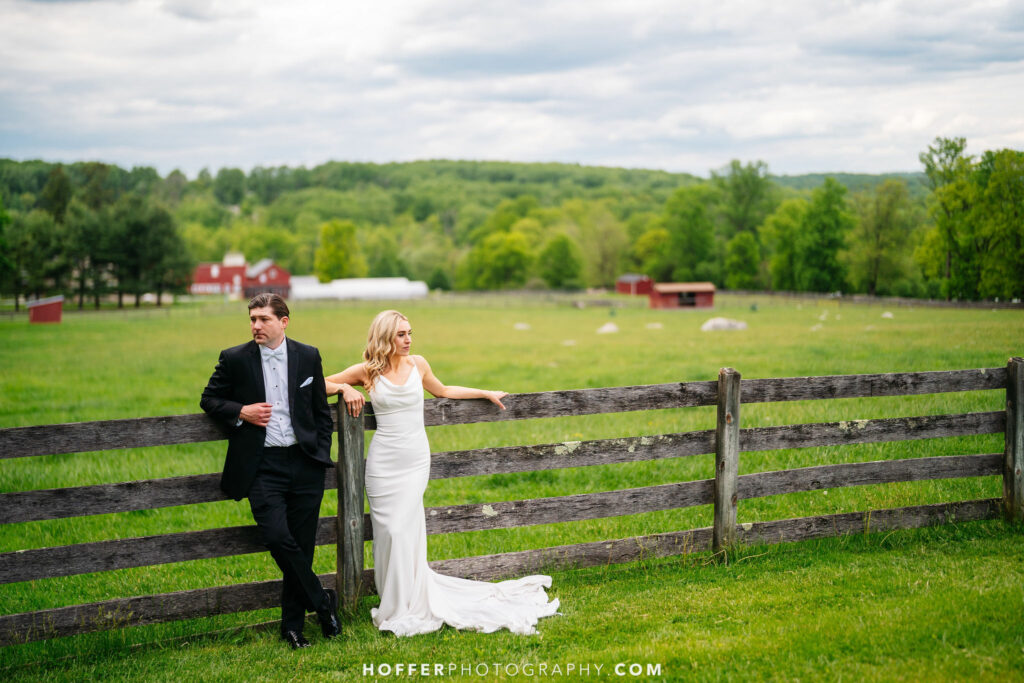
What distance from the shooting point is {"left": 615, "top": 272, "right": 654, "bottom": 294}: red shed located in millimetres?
106375

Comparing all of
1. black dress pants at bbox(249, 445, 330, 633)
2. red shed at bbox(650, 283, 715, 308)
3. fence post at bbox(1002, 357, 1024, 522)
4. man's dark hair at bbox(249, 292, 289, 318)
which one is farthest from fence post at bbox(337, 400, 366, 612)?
red shed at bbox(650, 283, 715, 308)

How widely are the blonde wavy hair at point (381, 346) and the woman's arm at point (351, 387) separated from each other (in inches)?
3.0

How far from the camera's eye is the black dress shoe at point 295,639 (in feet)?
18.3

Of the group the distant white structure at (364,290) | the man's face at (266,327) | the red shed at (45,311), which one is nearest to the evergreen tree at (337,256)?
the distant white structure at (364,290)

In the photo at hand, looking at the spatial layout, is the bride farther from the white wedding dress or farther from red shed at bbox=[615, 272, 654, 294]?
Answer: red shed at bbox=[615, 272, 654, 294]

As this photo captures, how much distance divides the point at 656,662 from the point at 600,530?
13.4 ft

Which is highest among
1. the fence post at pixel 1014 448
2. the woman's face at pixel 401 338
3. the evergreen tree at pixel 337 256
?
the evergreen tree at pixel 337 256

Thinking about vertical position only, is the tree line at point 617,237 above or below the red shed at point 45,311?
above

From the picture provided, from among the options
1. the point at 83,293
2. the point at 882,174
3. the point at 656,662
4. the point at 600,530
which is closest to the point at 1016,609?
the point at 656,662

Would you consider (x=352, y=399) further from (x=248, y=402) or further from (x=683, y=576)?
(x=683, y=576)

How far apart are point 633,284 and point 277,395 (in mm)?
103689

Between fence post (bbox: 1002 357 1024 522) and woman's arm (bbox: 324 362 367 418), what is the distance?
20.3 ft

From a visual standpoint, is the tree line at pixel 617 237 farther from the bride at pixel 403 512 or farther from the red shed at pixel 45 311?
the bride at pixel 403 512

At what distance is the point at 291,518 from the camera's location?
577 centimetres
